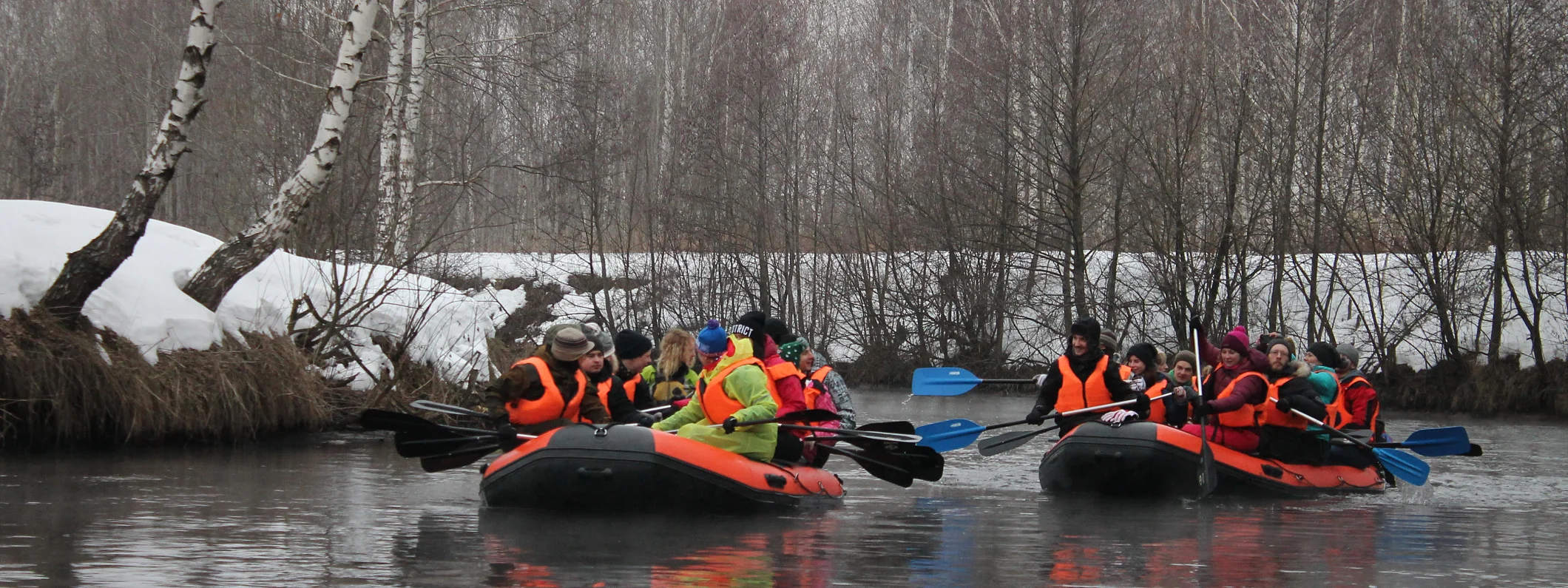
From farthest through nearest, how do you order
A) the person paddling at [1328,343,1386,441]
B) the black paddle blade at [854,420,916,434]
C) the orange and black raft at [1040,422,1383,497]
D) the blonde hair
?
the person paddling at [1328,343,1386,441] < the blonde hair < the orange and black raft at [1040,422,1383,497] < the black paddle blade at [854,420,916,434]

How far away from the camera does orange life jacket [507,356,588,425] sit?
31.3 ft

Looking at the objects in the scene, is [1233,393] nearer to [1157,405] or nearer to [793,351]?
[1157,405]

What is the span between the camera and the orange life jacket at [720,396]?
9.58 metres

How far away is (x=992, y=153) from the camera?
89.7 ft

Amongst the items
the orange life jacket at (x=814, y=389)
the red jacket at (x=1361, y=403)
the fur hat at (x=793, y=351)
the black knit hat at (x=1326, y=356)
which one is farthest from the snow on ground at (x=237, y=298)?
the red jacket at (x=1361, y=403)

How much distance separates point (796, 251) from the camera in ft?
101

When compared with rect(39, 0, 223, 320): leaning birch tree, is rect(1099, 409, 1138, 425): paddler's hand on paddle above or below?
below

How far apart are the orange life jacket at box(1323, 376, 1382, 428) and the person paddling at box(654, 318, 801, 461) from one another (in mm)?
5284

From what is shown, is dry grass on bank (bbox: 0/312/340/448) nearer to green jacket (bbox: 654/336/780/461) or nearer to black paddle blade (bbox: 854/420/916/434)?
green jacket (bbox: 654/336/780/461)

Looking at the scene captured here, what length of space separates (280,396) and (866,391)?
14.5 metres

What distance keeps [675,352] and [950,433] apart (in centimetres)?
256

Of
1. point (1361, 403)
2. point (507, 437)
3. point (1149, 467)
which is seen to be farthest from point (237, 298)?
point (1361, 403)

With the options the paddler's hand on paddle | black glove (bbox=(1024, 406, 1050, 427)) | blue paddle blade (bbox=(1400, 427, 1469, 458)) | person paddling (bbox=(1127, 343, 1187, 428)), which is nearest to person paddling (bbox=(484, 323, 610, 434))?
black glove (bbox=(1024, 406, 1050, 427))

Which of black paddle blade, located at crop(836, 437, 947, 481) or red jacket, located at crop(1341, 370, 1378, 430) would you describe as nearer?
black paddle blade, located at crop(836, 437, 947, 481)
